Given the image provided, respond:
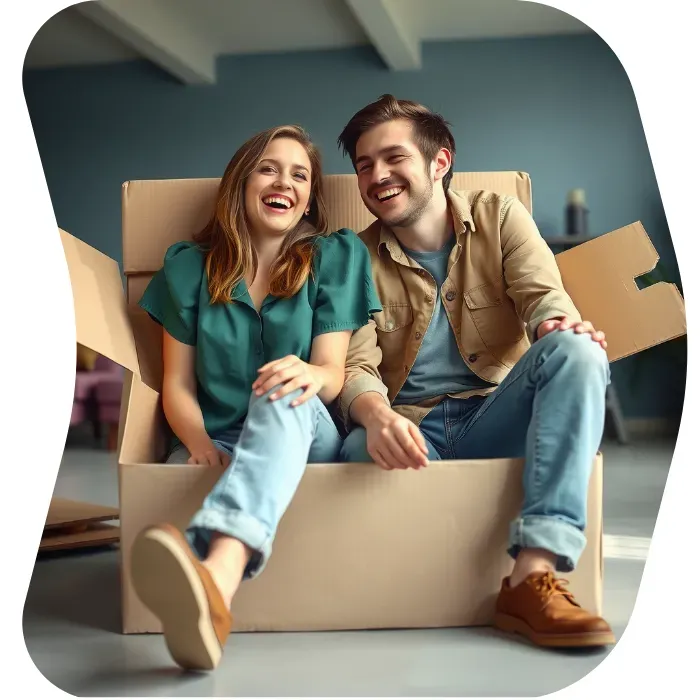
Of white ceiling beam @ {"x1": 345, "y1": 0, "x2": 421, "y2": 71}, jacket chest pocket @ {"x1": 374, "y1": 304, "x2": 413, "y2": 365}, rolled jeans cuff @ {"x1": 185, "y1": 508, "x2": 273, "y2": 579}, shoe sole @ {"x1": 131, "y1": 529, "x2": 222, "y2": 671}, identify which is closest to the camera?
shoe sole @ {"x1": 131, "y1": 529, "x2": 222, "y2": 671}

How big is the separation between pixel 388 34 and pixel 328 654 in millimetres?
767

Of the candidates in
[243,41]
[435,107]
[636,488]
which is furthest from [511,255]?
[243,41]

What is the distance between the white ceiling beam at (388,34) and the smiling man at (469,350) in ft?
0.17

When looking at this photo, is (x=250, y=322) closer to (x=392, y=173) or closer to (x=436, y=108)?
(x=392, y=173)

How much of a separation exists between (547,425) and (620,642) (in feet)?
0.81

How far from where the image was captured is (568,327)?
113cm

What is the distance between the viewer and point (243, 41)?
126cm

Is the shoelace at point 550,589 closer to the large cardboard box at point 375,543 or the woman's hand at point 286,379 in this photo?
the large cardboard box at point 375,543

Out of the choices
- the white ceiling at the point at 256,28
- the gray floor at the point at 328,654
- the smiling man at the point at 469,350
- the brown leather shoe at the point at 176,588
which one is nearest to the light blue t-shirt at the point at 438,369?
the smiling man at the point at 469,350

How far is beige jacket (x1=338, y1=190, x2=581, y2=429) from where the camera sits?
128cm

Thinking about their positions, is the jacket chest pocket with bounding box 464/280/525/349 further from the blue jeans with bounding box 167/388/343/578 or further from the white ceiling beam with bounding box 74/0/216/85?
the white ceiling beam with bounding box 74/0/216/85

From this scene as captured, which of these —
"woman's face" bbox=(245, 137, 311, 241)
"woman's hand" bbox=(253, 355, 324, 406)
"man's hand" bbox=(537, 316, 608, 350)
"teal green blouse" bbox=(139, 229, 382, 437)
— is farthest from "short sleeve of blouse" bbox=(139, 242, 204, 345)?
"man's hand" bbox=(537, 316, 608, 350)

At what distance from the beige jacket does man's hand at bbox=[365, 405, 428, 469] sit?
0.18m

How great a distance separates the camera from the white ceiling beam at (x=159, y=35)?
1.23 m
